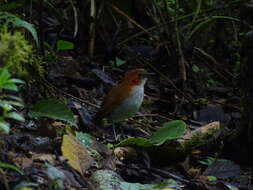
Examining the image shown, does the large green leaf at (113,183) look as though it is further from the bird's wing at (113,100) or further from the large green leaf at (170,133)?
the bird's wing at (113,100)

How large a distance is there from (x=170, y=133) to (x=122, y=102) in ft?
4.20

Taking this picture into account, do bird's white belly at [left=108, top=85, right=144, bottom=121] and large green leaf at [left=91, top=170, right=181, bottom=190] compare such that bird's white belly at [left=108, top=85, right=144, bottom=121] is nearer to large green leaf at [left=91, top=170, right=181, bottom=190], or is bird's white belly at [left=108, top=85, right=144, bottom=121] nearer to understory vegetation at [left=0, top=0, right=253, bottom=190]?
understory vegetation at [left=0, top=0, right=253, bottom=190]

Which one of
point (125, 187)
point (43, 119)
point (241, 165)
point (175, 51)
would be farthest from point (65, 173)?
point (175, 51)

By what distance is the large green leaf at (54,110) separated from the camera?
4.06 meters

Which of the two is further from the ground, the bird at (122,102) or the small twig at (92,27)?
the small twig at (92,27)

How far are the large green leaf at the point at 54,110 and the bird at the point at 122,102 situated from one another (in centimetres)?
160

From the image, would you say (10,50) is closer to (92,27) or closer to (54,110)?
(54,110)

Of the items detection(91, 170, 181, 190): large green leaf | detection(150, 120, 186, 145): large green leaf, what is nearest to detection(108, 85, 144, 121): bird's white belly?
detection(150, 120, 186, 145): large green leaf

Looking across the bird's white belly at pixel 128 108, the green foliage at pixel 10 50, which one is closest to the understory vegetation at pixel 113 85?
the green foliage at pixel 10 50

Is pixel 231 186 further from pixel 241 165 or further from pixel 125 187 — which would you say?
pixel 125 187

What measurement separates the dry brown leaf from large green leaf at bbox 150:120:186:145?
781 millimetres

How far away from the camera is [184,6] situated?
349 inches

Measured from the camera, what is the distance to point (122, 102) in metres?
5.80

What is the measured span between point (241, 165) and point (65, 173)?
2040 mm
